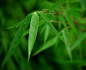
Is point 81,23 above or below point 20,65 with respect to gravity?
above

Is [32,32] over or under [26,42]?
over

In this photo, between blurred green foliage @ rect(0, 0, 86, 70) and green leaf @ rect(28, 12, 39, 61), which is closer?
green leaf @ rect(28, 12, 39, 61)

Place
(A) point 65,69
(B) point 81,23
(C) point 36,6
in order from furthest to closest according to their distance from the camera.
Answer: (A) point 65,69 → (C) point 36,6 → (B) point 81,23

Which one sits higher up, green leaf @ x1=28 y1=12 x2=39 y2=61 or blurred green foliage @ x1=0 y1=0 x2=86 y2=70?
green leaf @ x1=28 y1=12 x2=39 y2=61

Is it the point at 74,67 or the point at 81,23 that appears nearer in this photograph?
the point at 81,23

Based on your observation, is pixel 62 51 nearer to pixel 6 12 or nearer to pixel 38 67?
pixel 38 67

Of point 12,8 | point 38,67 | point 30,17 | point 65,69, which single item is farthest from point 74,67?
point 30,17

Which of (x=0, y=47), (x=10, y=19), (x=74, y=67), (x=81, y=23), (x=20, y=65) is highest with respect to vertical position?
(x=10, y=19)

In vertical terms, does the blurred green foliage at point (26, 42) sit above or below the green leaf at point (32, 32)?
below

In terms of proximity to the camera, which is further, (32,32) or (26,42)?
(26,42)

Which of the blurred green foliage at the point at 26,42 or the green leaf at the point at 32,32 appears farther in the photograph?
the blurred green foliage at the point at 26,42

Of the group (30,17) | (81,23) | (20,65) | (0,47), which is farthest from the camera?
(20,65)
